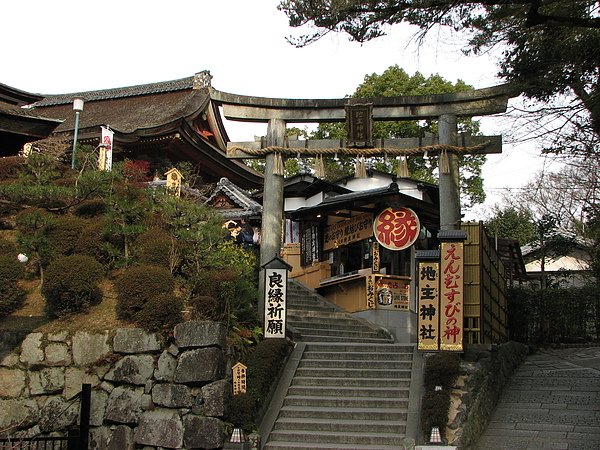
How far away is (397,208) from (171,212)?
24.0 feet

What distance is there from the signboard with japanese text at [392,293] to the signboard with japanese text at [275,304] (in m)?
6.41

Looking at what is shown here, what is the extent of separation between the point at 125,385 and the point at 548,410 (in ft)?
25.4

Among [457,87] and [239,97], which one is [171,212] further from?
[457,87]

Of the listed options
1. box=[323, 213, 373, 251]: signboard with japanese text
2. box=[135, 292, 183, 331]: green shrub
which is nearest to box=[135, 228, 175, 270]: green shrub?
box=[135, 292, 183, 331]: green shrub

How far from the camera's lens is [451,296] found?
12.0 meters

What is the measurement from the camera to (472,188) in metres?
35.4

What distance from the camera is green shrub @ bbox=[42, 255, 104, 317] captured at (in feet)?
39.7

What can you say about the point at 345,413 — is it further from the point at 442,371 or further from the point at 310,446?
the point at 442,371

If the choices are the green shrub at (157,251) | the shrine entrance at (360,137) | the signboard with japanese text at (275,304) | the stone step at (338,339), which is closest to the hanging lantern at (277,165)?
the shrine entrance at (360,137)

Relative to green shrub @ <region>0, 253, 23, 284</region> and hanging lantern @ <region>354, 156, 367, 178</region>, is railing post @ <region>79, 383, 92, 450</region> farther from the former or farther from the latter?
hanging lantern @ <region>354, 156, 367, 178</region>

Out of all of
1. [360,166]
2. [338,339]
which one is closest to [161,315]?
[338,339]

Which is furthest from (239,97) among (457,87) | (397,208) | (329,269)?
(457,87)

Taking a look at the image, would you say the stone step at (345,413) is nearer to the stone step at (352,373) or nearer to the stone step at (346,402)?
the stone step at (346,402)

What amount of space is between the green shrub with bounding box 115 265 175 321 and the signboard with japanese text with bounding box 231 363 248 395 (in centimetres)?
191
